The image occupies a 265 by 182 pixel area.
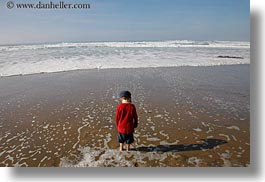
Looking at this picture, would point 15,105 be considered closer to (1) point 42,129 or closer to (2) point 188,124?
(1) point 42,129

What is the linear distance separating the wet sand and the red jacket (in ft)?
1.42

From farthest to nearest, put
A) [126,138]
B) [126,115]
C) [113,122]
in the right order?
[113,122] → [126,138] → [126,115]

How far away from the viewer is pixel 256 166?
13.4 ft

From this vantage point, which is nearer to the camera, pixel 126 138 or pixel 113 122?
pixel 126 138

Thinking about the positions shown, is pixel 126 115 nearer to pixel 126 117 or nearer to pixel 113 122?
pixel 126 117

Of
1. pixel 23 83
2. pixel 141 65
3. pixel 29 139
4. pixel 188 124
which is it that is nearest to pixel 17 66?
pixel 23 83

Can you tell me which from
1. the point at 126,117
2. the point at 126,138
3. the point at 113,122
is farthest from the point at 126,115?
the point at 113,122

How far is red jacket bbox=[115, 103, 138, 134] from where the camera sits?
3.88 m

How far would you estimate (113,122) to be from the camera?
5199 millimetres

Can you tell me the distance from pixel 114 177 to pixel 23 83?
18.1 feet

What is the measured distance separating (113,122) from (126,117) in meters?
1.34

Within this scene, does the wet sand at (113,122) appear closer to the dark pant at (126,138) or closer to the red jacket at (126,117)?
the dark pant at (126,138)

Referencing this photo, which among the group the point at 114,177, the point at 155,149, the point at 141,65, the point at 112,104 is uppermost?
the point at 141,65

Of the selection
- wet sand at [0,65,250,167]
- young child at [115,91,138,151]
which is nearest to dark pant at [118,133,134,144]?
young child at [115,91,138,151]
